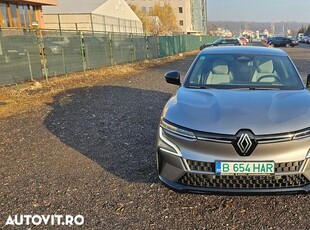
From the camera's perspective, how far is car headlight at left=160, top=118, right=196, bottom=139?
8.96 ft

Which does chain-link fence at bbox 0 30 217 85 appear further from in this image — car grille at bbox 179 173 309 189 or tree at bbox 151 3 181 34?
tree at bbox 151 3 181 34

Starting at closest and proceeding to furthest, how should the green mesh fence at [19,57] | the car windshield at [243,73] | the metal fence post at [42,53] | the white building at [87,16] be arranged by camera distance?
1. the car windshield at [243,73]
2. the green mesh fence at [19,57]
3. the metal fence post at [42,53]
4. the white building at [87,16]

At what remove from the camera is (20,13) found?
2266 cm

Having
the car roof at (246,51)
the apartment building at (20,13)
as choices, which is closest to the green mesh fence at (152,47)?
the apartment building at (20,13)

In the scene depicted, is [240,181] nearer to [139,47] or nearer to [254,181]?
[254,181]

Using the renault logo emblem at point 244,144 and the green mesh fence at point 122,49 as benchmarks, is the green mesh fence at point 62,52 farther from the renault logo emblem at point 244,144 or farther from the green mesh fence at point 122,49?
the renault logo emblem at point 244,144

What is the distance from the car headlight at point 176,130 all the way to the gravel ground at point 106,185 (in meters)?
0.75

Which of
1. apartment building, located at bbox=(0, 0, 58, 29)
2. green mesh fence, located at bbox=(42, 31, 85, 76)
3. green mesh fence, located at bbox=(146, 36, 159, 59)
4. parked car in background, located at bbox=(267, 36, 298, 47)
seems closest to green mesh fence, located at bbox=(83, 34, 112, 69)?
green mesh fence, located at bbox=(42, 31, 85, 76)

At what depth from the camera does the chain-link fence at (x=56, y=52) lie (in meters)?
9.94

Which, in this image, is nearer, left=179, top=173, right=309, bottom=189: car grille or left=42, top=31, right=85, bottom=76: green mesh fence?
left=179, top=173, right=309, bottom=189: car grille

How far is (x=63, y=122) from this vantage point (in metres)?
6.13

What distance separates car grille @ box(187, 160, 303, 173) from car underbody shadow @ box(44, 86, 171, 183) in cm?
91

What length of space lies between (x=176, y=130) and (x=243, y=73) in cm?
176

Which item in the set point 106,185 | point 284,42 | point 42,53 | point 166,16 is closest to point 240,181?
point 106,185
